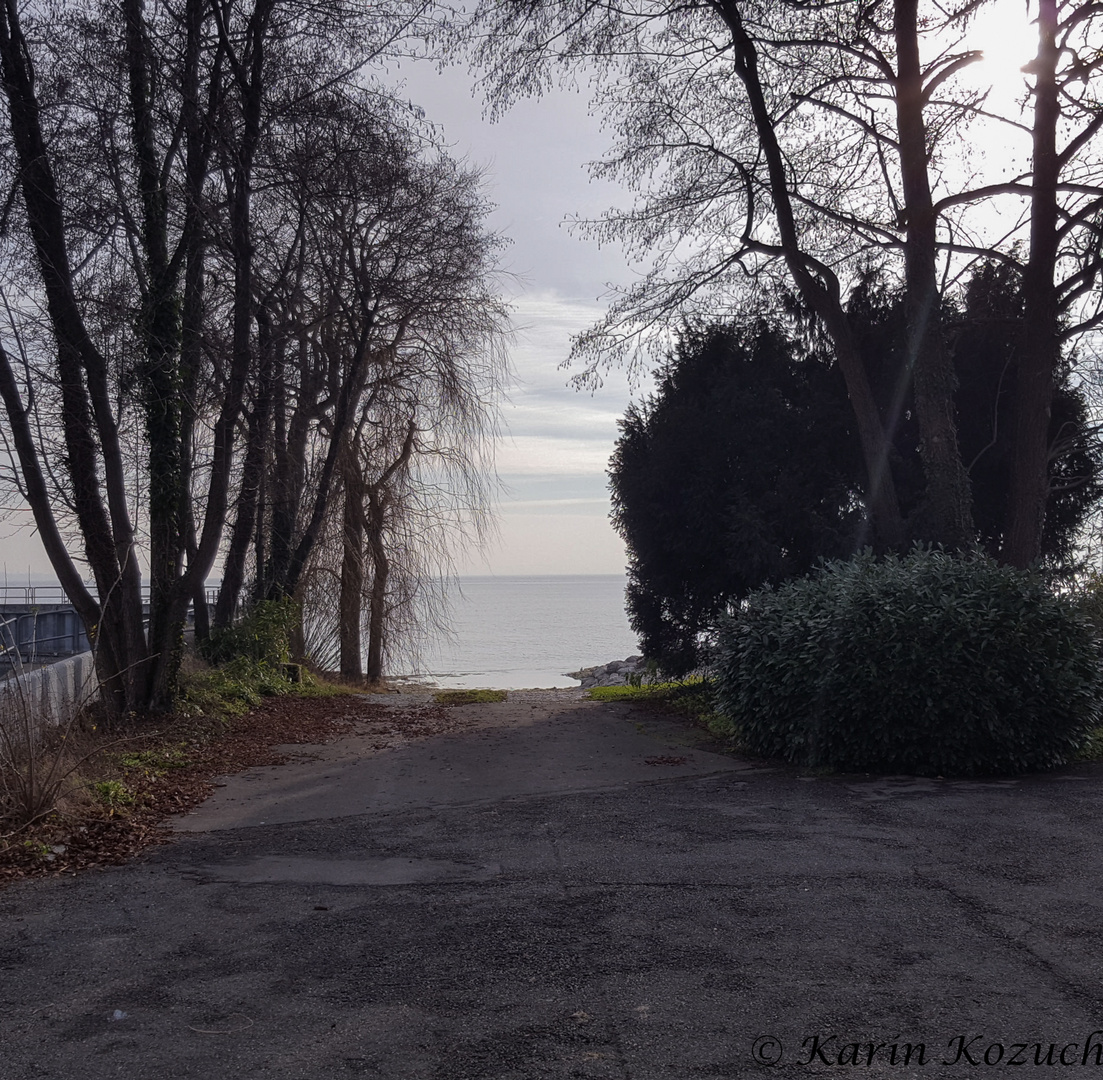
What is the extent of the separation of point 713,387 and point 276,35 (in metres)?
7.08

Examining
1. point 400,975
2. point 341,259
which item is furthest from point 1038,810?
point 341,259

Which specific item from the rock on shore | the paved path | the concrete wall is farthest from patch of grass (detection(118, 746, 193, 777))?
the rock on shore

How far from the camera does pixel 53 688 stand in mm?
10070

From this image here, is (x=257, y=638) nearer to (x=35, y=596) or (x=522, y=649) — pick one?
(x=35, y=596)

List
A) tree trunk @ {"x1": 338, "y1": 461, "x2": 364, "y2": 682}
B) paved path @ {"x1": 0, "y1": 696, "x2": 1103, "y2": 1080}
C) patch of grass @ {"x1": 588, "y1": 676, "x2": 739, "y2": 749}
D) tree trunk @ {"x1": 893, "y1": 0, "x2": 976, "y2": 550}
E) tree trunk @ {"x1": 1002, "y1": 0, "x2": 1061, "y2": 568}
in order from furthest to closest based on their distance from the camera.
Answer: tree trunk @ {"x1": 338, "y1": 461, "x2": 364, "y2": 682} → tree trunk @ {"x1": 1002, "y1": 0, "x2": 1061, "y2": 568} → tree trunk @ {"x1": 893, "y1": 0, "x2": 976, "y2": 550} → patch of grass @ {"x1": 588, "y1": 676, "x2": 739, "y2": 749} → paved path @ {"x1": 0, "y1": 696, "x2": 1103, "y2": 1080}

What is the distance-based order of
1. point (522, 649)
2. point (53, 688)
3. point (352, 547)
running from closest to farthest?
1. point (53, 688)
2. point (352, 547)
3. point (522, 649)

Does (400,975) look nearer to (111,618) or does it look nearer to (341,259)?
(111,618)

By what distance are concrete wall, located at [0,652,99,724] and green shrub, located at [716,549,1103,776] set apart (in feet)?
18.2

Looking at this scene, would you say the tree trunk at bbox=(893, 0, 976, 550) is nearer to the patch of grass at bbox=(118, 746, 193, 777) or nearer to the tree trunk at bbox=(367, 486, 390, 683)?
the patch of grass at bbox=(118, 746, 193, 777)

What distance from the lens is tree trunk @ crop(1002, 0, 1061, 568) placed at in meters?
12.7

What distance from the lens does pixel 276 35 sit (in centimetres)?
1202

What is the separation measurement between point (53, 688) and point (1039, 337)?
39.1 ft

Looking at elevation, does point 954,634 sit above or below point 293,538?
below

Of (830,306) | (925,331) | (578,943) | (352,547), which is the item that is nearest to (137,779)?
(578,943)
